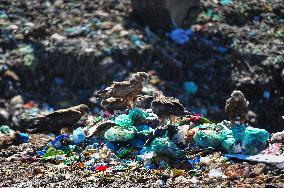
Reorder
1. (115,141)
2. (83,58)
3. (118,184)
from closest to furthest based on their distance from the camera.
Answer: (118,184) → (115,141) → (83,58)

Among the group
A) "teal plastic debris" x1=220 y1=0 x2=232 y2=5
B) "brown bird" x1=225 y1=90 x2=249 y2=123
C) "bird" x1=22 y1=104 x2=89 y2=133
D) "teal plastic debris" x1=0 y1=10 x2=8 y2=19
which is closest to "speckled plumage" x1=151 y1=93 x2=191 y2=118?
"brown bird" x1=225 y1=90 x2=249 y2=123

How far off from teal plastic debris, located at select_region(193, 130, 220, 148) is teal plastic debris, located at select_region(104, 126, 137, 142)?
689 millimetres

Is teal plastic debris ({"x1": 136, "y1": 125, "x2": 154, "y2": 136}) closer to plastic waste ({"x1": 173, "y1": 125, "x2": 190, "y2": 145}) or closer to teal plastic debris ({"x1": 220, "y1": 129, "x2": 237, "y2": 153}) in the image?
plastic waste ({"x1": 173, "y1": 125, "x2": 190, "y2": 145})

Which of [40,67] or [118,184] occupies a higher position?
[118,184]

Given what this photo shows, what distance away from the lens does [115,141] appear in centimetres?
567

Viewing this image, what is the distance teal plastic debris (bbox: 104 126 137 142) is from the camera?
221 inches

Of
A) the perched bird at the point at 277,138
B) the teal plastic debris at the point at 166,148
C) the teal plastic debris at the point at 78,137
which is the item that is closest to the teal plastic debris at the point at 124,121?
the teal plastic debris at the point at 78,137

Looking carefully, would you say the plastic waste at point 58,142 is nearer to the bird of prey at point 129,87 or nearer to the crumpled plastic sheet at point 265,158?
the bird of prey at point 129,87

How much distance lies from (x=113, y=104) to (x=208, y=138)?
136 cm

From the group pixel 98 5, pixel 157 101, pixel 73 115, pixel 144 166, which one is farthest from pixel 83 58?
pixel 144 166

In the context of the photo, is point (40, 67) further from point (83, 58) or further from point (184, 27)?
point (184, 27)

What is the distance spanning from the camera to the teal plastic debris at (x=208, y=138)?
5.29m

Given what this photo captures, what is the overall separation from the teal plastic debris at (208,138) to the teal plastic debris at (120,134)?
689 millimetres

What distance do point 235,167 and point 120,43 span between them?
6414 millimetres
